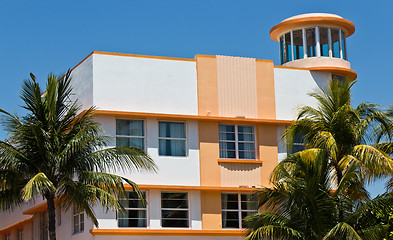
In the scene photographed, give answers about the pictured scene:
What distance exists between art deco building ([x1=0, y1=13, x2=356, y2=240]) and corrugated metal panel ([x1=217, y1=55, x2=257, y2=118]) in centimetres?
4

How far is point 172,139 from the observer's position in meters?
32.8

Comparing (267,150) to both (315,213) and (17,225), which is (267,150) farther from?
(17,225)

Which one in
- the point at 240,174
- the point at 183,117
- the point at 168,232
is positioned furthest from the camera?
the point at 240,174

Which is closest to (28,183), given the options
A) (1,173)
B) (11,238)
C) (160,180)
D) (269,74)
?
(1,173)

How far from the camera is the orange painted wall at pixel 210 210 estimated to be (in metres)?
32.5

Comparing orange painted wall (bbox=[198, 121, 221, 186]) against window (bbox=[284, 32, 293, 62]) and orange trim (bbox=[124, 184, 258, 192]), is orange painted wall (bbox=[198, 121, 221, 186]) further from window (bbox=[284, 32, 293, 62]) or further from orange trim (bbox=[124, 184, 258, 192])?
window (bbox=[284, 32, 293, 62])

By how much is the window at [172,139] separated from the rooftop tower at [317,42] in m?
6.98

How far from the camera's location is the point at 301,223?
26.7m

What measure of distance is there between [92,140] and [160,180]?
19.0ft

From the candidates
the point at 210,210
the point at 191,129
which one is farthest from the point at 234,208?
the point at 191,129

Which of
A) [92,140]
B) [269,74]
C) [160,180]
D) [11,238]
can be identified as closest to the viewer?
[92,140]

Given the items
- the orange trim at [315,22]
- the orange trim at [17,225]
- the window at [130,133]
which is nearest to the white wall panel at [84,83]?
the window at [130,133]

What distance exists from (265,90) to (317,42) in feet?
12.3

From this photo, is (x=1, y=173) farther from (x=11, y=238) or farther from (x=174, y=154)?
(x=11, y=238)
